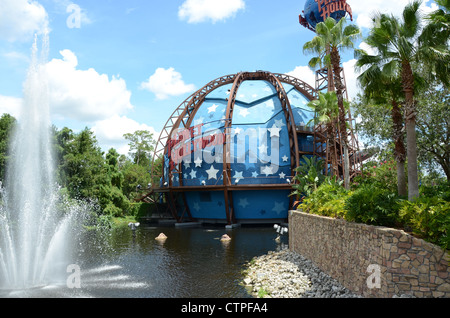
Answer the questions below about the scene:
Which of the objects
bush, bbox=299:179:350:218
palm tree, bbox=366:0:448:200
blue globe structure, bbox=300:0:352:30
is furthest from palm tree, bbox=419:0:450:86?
blue globe structure, bbox=300:0:352:30

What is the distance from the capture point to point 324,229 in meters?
15.8

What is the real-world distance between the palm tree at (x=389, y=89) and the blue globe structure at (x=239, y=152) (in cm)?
2238

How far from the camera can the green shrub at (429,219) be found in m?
9.18

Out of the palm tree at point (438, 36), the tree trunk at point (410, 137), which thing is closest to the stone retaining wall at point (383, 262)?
the tree trunk at point (410, 137)

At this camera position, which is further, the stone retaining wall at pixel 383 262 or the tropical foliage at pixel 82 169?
the tropical foliage at pixel 82 169

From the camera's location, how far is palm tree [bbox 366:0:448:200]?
12234 millimetres

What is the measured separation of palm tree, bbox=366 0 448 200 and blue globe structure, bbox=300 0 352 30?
3636 centimetres

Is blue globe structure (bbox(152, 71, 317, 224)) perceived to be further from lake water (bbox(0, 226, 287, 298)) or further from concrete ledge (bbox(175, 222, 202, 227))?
lake water (bbox(0, 226, 287, 298))

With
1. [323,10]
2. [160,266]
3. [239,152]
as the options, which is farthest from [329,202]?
[323,10]

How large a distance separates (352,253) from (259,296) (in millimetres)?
4176

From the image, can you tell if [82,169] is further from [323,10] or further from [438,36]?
[323,10]

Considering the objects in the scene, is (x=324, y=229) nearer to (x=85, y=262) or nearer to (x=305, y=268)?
(x=305, y=268)

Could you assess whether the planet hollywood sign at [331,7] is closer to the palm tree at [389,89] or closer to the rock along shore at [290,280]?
the palm tree at [389,89]
